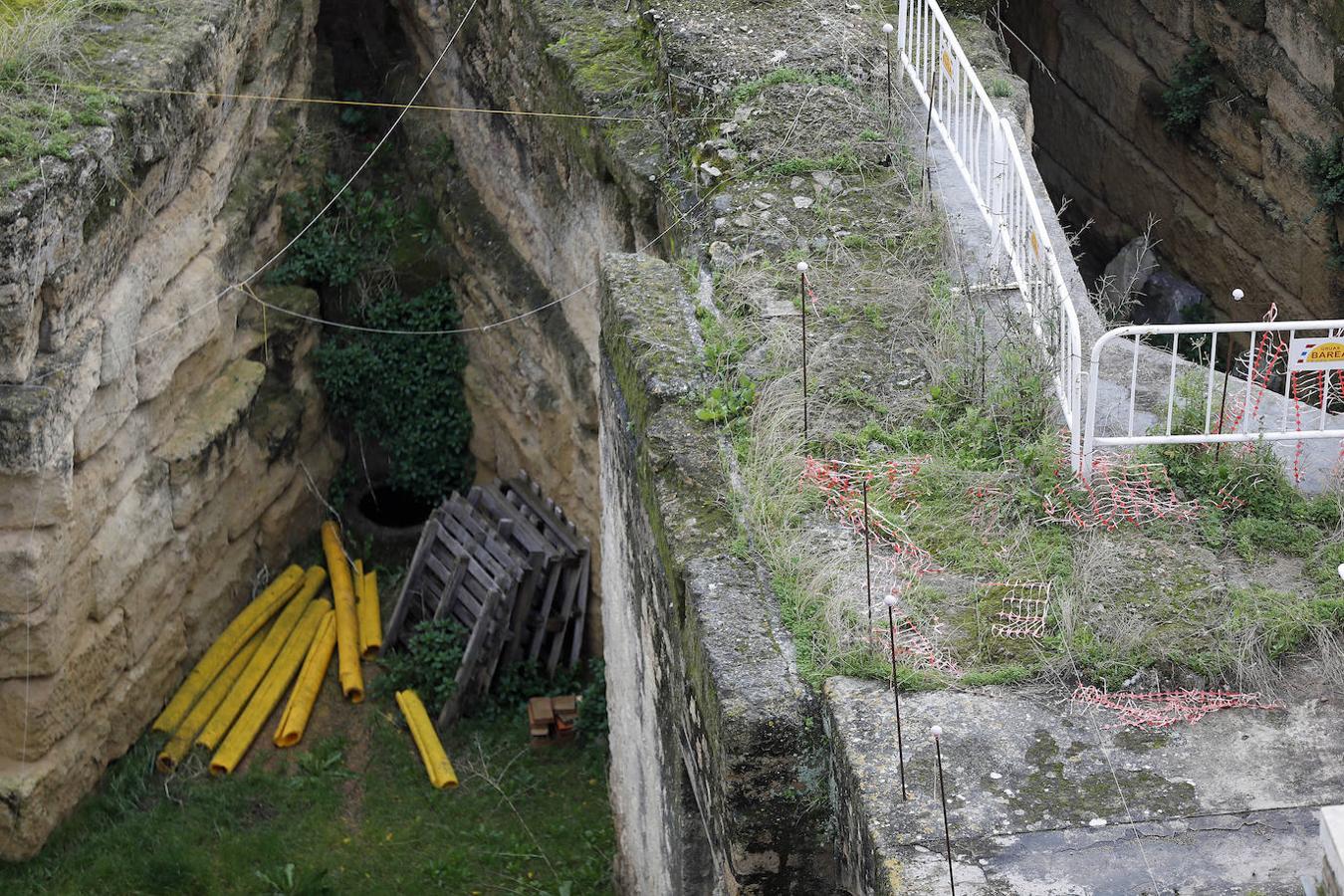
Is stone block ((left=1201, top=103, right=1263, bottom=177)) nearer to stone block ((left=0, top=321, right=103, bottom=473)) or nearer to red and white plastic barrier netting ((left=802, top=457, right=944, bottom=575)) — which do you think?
red and white plastic barrier netting ((left=802, top=457, right=944, bottom=575))

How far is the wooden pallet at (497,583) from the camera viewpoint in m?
9.37

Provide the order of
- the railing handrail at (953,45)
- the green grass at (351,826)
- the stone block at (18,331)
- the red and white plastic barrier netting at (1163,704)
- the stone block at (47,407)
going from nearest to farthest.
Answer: the red and white plastic barrier netting at (1163,704) < the railing handrail at (953,45) < the stone block at (18,331) < the stone block at (47,407) < the green grass at (351,826)

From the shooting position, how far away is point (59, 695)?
8.35 meters

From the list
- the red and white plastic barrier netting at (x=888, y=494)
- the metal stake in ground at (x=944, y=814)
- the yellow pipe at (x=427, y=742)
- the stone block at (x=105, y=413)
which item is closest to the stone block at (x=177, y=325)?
the stone block at (x=105, y=413)

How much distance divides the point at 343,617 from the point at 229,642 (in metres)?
0.68

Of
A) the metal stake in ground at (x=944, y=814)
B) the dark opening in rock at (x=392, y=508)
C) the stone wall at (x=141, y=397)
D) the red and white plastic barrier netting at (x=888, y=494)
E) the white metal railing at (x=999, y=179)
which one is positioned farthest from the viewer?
the dark opening in rock at (x=392, y=508)

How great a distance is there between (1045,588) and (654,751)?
1.71m

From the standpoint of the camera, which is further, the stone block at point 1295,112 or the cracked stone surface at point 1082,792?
the stone block at point 1295,112

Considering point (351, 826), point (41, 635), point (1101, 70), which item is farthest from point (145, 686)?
point (1101, 70)

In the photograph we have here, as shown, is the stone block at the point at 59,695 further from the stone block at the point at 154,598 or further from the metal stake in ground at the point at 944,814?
the metal stake in ground at the point at 944,814

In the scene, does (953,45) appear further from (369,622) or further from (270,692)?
(270,692)

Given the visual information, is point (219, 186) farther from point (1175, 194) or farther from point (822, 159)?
point (1175, 194)

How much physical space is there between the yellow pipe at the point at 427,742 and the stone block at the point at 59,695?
160 centimetres

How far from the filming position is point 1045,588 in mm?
4945
